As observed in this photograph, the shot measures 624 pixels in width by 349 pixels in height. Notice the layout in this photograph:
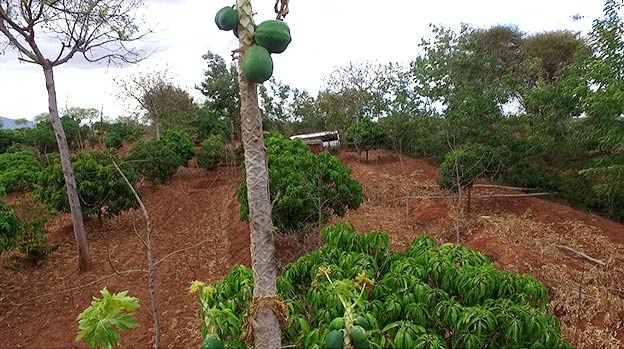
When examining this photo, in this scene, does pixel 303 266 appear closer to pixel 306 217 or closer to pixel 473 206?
pixel 306 217

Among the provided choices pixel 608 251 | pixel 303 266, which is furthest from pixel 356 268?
pixel 608 251

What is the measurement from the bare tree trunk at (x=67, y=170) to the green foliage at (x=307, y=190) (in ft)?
9.97

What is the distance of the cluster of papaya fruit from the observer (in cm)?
138

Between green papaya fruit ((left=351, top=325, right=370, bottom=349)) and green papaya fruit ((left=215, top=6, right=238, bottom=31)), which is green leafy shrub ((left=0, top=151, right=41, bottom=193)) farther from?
green papaya fruit ((left=351, top=325, right=370, bottom=349))

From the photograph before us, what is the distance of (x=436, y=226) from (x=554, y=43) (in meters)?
12.7

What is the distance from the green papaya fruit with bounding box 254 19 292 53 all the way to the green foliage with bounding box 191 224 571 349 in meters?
1.18

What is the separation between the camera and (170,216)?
1151cm

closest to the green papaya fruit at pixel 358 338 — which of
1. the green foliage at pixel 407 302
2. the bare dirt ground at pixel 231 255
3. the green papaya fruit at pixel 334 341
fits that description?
the green papaya fruit at pixel 334 341

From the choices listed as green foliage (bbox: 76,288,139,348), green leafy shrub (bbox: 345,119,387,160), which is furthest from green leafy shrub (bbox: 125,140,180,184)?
green foliage (bbox: 76,288,139,348)

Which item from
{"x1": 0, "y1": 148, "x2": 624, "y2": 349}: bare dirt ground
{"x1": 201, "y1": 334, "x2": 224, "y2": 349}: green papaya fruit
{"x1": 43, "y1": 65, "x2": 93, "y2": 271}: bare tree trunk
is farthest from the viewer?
{"x1": 43, "y1": 65, "x2": 93, "y2": 271}: bare tree trunk

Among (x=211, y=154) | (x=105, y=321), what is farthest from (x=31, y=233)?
(x=211, y=154)

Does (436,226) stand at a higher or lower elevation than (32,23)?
lower

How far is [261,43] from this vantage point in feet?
4.76

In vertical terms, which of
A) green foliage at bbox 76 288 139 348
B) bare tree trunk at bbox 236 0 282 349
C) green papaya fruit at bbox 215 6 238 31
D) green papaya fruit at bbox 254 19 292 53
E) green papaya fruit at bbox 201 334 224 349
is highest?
green papaya fruit at bbox 215 6 238 31
